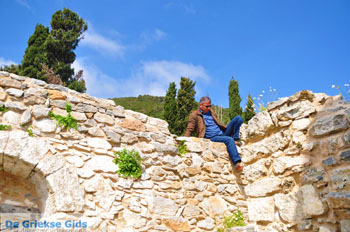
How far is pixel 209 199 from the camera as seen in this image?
4.44m

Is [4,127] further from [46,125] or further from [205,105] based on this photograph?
[205,105]

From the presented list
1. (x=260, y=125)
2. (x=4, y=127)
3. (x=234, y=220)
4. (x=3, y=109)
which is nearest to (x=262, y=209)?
(x=234, y=220)

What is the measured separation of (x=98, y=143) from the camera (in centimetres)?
393

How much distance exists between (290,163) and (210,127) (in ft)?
6.28

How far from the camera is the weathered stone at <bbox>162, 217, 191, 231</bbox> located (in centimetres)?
392

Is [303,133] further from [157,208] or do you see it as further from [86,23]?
[86,23]

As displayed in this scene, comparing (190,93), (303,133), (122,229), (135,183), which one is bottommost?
(122,229)

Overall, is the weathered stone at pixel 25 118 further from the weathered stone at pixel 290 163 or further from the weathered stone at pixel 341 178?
the weathered stone at pixel 341 178

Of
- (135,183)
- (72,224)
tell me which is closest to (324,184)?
(135,183)

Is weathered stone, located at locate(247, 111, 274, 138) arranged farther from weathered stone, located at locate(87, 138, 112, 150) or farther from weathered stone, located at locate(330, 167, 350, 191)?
weathered stone, located at locate(87, 138, 112, 150)

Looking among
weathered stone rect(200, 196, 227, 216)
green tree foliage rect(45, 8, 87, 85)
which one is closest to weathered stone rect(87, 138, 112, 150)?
weathered stone rect(200, 196, 227, 216)

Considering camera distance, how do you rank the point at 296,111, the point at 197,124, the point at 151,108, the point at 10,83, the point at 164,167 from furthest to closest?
the point at 151,108
the point at 197,124
the point at 164,167
the point at 296,111
the point at 10,83

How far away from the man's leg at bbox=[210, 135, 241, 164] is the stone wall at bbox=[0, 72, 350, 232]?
395 mm

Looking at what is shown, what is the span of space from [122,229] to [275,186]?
206 centimetres
